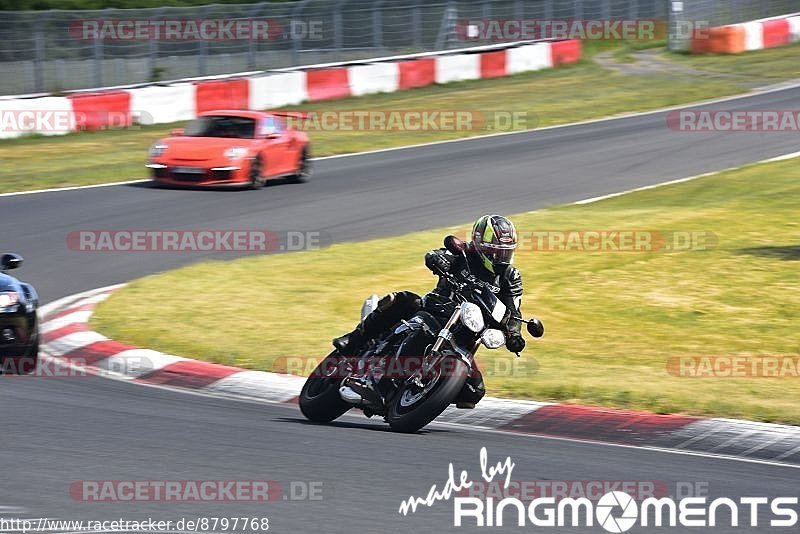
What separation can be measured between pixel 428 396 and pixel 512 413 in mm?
1068

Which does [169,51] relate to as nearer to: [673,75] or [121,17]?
[121,17]

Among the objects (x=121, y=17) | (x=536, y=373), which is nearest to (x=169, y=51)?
(x=121, y=17)

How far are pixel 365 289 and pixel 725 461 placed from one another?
20.5 feet

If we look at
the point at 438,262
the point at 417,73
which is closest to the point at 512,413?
the point at 438,262

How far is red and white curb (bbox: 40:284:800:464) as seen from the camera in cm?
813

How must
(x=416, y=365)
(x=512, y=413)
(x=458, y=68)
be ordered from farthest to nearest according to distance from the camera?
1. (x=458, y=68)
2. (x=512, y=413)
3. (x=416, y=365)

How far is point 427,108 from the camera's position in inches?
1153

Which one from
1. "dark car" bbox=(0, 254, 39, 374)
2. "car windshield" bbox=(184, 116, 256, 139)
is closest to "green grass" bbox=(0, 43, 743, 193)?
"car windshield" bbox=(184, 116, 256, 139)

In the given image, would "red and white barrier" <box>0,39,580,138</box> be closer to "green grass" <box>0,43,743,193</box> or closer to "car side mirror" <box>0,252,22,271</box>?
"green grass" <box>0,43,743,193</box>

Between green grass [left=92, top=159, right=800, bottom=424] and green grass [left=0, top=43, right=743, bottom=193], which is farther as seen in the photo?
green grass [left=0, top=43, right=743, bottom=193]

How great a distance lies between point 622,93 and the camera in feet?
102

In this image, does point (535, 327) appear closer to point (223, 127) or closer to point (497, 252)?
point (497, 252)

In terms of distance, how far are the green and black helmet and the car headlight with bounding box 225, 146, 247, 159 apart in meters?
12.0

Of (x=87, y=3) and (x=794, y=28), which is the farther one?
(x=794, y=28)
